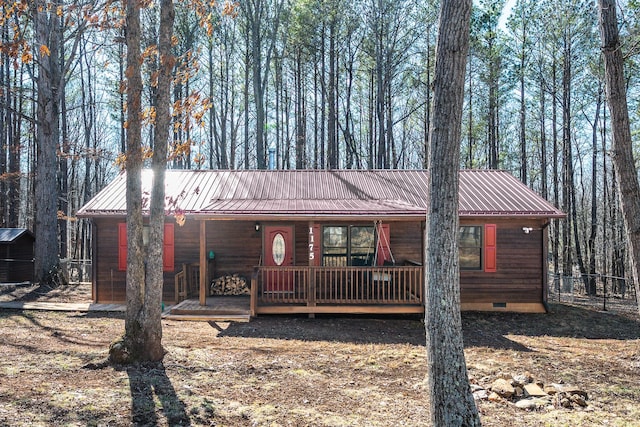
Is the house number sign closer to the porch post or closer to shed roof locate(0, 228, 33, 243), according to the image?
the porch post

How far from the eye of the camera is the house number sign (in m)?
12.0

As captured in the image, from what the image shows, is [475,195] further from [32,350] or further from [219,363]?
[32,350]

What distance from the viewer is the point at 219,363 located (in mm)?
6328

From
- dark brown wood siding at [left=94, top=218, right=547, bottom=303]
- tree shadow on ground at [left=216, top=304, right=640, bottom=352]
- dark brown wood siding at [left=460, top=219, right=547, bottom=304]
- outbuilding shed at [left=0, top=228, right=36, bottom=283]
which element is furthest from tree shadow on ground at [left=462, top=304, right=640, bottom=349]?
outbuilding shed at [left=0, top=228, right=36, bottom=283]

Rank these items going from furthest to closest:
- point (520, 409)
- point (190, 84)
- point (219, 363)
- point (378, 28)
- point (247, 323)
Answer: point (190, 84), point (378, 28), point (247, 323), point (219, 363), point (520, 409)

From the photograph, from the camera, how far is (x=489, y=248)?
11.7 m

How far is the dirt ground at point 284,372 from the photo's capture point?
452 centimetres

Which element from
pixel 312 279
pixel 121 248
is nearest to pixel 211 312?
pixel 312 279

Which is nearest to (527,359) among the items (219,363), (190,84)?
(219,363)

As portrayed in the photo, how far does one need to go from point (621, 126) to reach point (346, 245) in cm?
699

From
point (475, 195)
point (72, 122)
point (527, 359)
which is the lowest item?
point (527, 359)

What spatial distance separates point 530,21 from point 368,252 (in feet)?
48.3

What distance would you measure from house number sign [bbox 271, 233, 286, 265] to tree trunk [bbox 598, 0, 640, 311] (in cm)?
798

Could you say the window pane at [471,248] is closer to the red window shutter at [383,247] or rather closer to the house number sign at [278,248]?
the red window shutter at [383,247]
